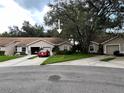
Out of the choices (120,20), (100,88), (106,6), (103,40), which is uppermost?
(106,6)

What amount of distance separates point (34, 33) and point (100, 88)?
240 ft

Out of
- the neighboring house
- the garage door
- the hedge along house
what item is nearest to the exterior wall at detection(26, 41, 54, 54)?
the hedge along house

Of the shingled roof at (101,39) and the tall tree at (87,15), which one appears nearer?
the tall tree at (87,15)

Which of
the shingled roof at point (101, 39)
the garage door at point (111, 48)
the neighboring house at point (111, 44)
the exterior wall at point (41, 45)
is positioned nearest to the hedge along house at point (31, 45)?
the exterior wall at point (41, 45)

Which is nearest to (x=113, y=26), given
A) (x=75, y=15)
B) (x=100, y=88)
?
(x=75, y=15)

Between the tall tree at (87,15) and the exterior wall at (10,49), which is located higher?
the tall tree at (87,15)

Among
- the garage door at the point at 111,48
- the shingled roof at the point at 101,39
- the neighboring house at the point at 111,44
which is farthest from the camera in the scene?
the shingled roof at the point at 101,39

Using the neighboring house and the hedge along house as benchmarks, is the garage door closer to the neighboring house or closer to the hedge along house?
the neighboring house

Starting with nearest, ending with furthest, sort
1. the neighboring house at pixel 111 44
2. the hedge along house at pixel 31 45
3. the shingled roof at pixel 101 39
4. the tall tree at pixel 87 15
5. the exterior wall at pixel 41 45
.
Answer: the tall tree at pixel 87 15, the neighboring house at pixel 111 44, the shingled roof at pixel 101 39, the hedge along house at pixel 31 45, the exterior wall at pixel 41 45

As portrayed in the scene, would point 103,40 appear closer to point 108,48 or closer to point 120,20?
point 108,48

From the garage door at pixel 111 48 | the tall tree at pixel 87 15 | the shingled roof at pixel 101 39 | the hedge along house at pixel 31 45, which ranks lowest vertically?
the garage door at pixel 111 48

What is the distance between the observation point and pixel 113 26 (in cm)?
3897

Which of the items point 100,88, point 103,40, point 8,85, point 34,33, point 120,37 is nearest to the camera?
point 100,88

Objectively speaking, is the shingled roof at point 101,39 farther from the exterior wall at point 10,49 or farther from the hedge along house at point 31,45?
the exterior wall at point 10,49
